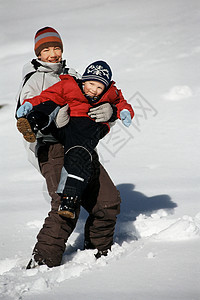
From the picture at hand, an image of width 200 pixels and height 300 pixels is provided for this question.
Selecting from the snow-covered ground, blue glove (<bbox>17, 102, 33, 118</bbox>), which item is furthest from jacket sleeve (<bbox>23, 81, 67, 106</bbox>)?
the snow-covered ground

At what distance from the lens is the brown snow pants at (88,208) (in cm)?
248

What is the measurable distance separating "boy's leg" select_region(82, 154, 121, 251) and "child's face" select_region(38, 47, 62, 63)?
2.44 ft

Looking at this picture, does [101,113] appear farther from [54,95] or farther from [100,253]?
[100,253]

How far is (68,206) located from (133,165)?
2.08 m

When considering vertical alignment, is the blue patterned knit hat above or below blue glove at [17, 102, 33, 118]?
above

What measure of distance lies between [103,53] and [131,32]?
1.40 metres

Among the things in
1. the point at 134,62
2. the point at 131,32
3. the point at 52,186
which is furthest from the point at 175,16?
the point at 52,186

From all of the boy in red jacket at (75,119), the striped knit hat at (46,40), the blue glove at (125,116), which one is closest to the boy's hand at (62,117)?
the boy in red jacket at (75,119)

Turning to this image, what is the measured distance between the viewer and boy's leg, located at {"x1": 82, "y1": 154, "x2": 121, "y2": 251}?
2.63m

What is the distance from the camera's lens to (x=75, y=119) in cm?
253

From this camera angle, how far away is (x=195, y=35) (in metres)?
8.33

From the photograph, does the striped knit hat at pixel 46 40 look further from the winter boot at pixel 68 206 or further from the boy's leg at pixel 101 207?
the winter boot at pixel 68 206

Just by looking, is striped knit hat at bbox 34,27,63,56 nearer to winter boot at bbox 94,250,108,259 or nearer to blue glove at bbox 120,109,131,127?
blue glove at bbox 120,109,131,127

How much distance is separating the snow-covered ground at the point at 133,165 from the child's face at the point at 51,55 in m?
1.15
